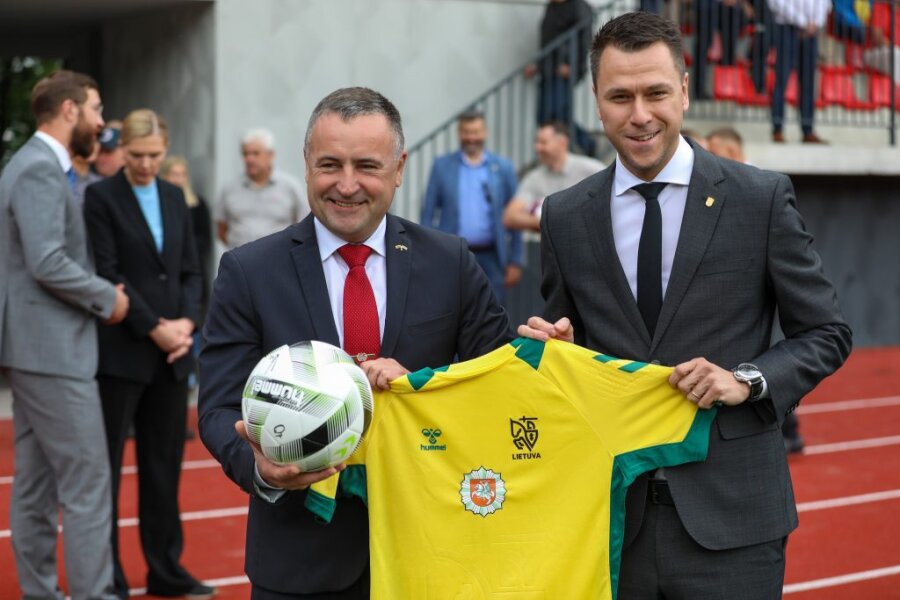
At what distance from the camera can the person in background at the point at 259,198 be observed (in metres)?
11.8

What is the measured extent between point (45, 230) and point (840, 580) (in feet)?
15.2

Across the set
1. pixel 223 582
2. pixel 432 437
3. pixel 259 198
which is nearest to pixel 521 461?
pixel 432 437

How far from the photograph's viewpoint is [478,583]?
3.84m

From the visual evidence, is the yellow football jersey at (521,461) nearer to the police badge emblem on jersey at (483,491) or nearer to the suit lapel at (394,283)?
the police badge emblem on jersey at (483,491)

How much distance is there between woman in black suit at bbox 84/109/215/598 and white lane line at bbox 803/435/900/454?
19.7 feet

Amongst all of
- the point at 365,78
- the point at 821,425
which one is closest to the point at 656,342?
the point at 821,425

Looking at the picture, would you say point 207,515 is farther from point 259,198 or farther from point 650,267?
point 650,267

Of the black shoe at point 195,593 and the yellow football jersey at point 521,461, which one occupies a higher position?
the yellow football jersey at point 521,461

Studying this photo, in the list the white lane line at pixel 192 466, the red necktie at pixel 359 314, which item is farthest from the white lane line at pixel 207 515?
the red necktie at pixel 359 314

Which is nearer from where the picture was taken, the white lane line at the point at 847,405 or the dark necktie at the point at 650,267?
the dark necktie at the point at 650,267

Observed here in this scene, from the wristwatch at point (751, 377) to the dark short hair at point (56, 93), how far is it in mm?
4006

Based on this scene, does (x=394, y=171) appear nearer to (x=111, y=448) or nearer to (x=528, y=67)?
(x=111, y=448)

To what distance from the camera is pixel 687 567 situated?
3750 millimetres

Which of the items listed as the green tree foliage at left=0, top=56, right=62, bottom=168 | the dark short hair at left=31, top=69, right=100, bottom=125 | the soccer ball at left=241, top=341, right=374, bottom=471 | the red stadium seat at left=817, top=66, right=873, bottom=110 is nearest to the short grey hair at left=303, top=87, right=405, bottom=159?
the soccer ball at left=241, top=341, right=374, bottom=471
